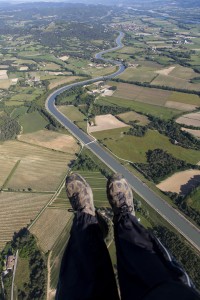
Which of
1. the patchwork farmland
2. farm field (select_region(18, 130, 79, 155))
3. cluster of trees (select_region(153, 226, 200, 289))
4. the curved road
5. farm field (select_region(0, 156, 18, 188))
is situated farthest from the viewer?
farm field (select_region(18, 130, 79, 155))

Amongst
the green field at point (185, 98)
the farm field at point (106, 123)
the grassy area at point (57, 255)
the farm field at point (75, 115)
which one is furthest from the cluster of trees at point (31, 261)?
the green field at point (185, 98)

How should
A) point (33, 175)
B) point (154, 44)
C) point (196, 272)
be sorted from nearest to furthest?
1. point (196, 272)
2. point (33, 175)
3. point (154, 44)

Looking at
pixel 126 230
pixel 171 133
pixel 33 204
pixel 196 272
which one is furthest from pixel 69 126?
pixel 126 230

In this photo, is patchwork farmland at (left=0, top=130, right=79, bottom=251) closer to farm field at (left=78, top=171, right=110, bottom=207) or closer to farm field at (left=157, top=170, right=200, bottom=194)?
farm field at (left=78, top=171, right=110, bottom=207)

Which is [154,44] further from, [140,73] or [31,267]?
[31,267]

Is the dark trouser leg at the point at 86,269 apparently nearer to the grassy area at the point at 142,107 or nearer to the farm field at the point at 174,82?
the grassy area at the point at 142,107

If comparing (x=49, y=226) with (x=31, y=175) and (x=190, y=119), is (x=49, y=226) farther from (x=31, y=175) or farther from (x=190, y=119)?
(x=190, y=119)

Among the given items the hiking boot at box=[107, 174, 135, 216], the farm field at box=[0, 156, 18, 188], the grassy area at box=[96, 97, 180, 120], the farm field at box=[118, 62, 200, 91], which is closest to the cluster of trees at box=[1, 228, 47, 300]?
the farm field at box=[0, 156, 18, 188]
